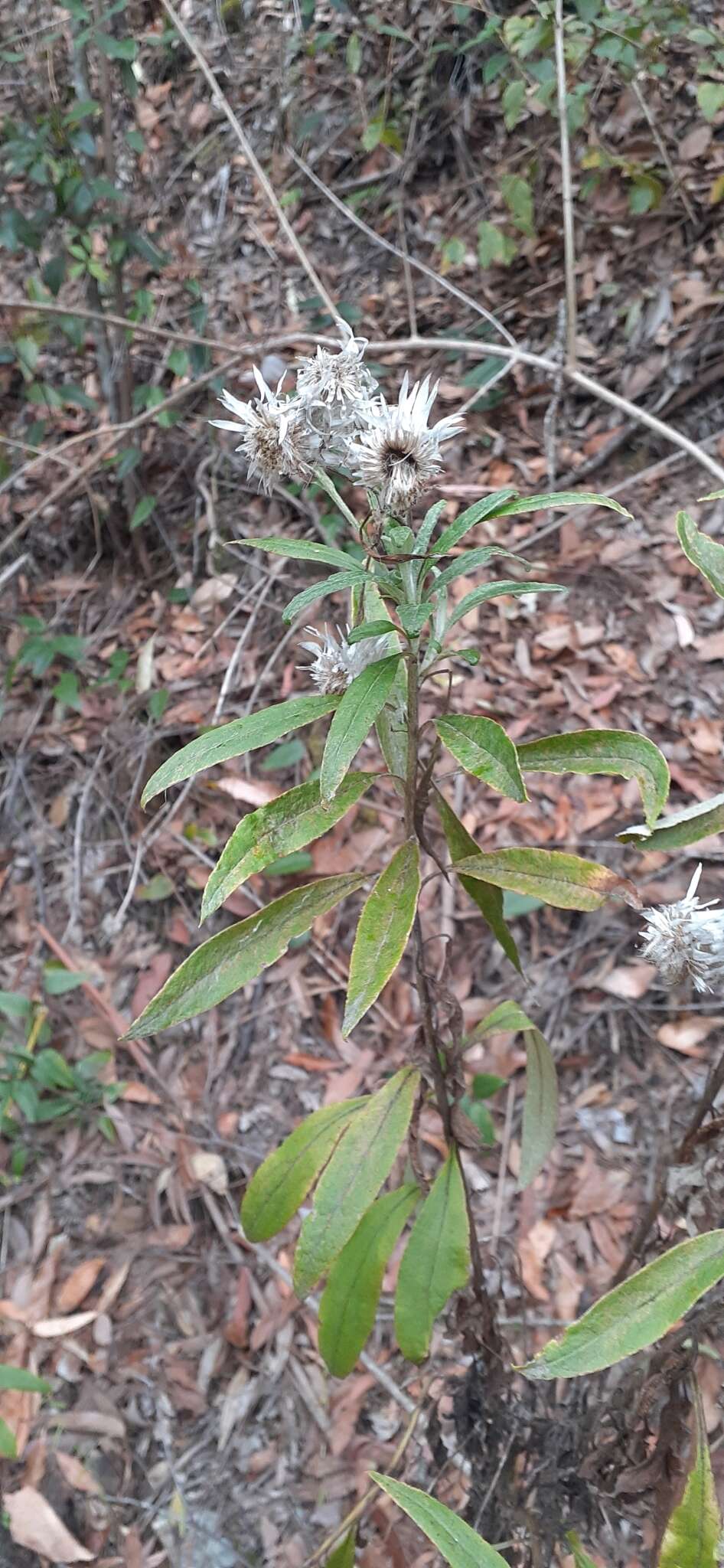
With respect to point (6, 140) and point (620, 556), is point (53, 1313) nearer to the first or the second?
point (620, 556)

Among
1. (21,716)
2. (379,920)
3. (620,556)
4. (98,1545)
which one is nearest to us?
(379,920)

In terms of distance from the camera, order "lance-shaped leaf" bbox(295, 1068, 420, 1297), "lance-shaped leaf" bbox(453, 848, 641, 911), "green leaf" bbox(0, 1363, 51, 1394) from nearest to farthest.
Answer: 1. "lance-shaped leaf" bbox(453, 848, 641, 911)
2. "lance-shaped leaf" bbox(295, 1068, 420, 1297)
3. "green leaf" bbox(0, 1363, 51, 1394)

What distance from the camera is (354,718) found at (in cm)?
74

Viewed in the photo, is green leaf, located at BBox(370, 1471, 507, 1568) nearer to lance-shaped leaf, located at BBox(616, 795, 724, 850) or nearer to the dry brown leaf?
lance-shaped leaf, located at BBox(616, 795, 724, 850)

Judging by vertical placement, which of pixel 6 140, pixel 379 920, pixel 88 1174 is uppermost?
pixel 6 140

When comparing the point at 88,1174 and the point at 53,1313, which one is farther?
the point at 88,1174

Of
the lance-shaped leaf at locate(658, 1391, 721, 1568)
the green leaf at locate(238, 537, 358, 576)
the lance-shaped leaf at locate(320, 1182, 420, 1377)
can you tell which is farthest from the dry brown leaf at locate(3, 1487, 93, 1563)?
the green leaf at locate(238, 537, 358, 576)

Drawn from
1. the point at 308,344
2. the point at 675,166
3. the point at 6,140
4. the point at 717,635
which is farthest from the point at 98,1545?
the point at 675,166

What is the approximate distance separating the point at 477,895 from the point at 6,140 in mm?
2342

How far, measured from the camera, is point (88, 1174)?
1.88 metres

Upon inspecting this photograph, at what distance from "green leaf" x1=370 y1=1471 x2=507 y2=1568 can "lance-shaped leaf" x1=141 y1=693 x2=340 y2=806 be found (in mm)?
587

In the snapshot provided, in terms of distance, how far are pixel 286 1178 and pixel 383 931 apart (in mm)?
495

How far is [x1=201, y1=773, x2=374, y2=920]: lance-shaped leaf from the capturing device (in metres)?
0.77

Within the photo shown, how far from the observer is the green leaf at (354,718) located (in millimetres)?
724
